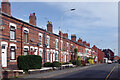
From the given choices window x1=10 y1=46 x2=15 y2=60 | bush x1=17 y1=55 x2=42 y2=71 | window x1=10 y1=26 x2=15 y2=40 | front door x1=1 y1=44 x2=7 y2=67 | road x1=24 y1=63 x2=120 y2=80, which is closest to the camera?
road x1=24 y1=63 x2=120 y2=80

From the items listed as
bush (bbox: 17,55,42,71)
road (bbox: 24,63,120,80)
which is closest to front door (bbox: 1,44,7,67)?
bush (bbox: 17,55,42,71)

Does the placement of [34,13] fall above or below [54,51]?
above

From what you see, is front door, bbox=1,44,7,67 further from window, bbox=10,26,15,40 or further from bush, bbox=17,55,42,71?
window, bbox=10,26,15,40

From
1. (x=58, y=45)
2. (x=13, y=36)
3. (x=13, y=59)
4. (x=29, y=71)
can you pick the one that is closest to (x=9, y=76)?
(x=29, y=71)

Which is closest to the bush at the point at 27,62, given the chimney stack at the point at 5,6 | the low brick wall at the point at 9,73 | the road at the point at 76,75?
the road at the point at 76,75

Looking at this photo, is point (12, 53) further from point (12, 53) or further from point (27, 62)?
point (27, 62)

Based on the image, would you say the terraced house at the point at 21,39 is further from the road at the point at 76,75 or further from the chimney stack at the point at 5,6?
the road at the point at 76,75

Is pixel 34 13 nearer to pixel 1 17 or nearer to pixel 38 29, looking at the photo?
pixel 38 29

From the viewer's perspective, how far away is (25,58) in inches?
899

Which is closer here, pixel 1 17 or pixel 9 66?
pixel 1 17

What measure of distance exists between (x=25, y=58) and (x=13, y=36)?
371cm

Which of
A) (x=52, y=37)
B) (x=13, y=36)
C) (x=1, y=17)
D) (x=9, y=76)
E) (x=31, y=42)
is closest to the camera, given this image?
(x=9, y=76)

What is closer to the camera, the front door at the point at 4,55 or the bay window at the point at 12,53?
the front door at the point at 4,55

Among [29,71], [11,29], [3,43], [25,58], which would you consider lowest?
[29,71]
